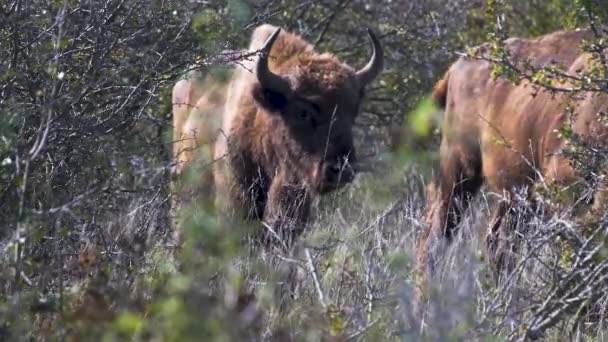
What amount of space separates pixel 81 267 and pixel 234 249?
81 cm

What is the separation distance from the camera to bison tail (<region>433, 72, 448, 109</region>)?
9.62 metres

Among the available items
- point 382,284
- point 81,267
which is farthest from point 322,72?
point 81,267

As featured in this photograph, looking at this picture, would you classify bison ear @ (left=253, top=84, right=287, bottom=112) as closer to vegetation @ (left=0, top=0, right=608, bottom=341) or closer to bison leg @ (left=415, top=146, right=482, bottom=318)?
vegetation @ (left=0, top=0, right=608, bottom=341)

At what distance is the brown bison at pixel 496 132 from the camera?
8.13 m

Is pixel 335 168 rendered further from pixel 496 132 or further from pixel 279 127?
pixel 496 132

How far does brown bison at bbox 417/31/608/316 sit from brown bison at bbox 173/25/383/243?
0.76 m

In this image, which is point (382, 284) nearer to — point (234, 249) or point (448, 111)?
point (234, 249)

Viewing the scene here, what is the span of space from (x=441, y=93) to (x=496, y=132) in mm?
1019

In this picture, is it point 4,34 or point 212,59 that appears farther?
point 212,59

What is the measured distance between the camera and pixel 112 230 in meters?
6.13

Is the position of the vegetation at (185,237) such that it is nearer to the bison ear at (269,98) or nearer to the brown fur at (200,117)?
the brown fur at (200,117)

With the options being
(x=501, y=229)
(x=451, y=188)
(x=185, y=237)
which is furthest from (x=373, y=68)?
(x=185, y=237)

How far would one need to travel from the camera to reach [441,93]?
31.7 ft

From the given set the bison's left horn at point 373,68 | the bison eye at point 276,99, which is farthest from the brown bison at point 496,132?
the bison eye at point 276,99
